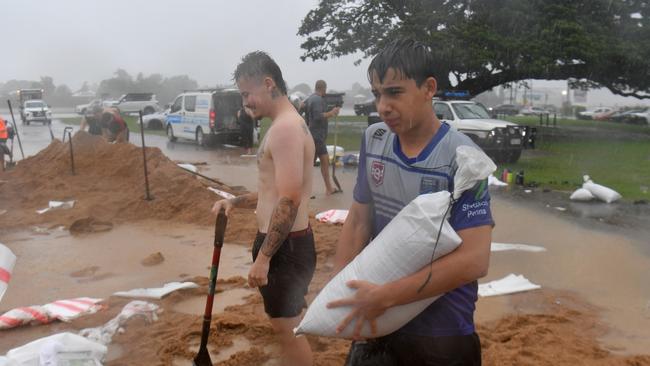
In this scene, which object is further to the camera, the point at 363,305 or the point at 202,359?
the point at 202,359

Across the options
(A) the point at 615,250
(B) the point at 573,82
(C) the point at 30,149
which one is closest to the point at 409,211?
(A) the point at 615,250

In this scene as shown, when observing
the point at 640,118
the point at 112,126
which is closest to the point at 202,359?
the point at 112,126

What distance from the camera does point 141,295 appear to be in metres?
4.93

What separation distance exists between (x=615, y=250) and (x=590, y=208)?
8.18 ft

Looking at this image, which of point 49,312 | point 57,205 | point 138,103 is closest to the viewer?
point 49,312

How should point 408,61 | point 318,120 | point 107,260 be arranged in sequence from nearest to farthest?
1. point 408,61
2. point 107,260
3. point 318,120

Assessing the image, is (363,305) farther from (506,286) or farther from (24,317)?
(506,286)

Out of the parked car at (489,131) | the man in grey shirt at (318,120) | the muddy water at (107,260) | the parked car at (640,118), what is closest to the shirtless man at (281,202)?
the muddy water at (107,260)

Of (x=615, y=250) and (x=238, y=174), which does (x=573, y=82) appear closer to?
(x=238, y=174)

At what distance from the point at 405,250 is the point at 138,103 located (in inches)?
1574

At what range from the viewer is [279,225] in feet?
8.61

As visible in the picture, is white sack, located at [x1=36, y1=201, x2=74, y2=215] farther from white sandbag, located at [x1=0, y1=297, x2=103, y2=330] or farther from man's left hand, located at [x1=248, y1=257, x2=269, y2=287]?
man's left hand, located at [x1=248, y1=257, x2=269, y2=287]

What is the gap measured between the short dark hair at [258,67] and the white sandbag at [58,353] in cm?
159

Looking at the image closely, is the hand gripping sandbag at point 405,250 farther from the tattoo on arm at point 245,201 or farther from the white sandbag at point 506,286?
the white sandbag at point 506,286
